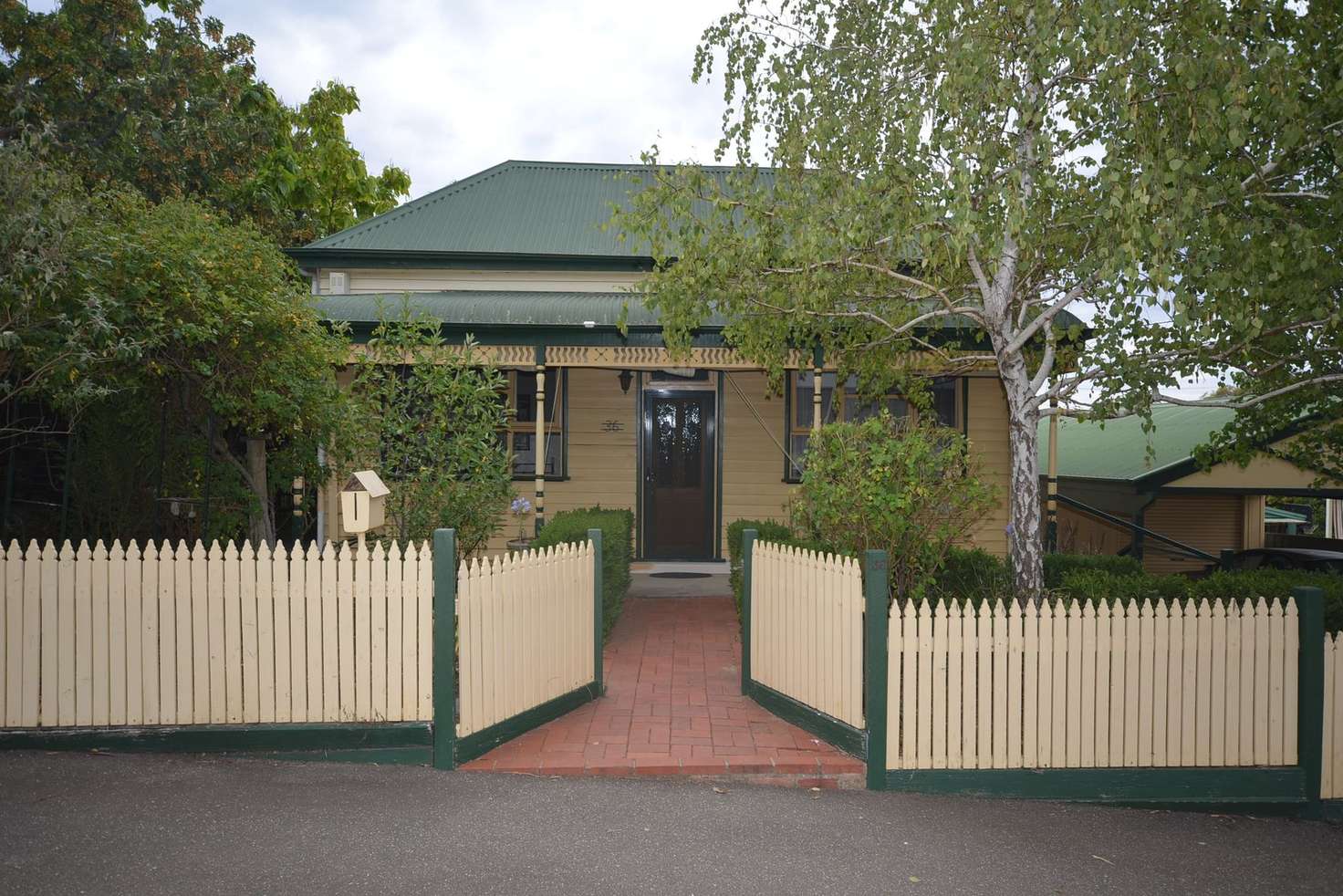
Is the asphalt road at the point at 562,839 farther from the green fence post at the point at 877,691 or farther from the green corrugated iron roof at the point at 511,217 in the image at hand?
the green corrugated iron roof at the point at 511,217

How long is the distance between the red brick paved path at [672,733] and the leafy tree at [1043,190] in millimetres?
2619

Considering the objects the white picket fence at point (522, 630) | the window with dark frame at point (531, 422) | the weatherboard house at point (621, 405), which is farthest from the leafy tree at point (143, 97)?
the white picket fence at point (522, 630)

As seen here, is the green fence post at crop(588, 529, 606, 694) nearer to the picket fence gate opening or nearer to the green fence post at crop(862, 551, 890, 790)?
the picket fence gate opening

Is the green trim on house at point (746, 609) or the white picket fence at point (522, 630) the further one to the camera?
the green trim on house at point (746, 609)

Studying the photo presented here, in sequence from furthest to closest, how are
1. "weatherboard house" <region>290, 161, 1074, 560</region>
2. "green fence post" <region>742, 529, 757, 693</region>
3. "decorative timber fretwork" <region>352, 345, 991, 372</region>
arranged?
"weatherboard house" <region>290, 161, 1074, 560</region> → "decorative timber fretwork" <region>352, 345, 991, 372</region> → "green fence post" <region>742, 529, 757, 693</region>

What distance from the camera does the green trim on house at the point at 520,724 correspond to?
5.64 metres

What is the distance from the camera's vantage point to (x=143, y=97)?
18.6 m

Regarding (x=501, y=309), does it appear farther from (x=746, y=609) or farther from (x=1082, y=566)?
(x=1082, y=566)

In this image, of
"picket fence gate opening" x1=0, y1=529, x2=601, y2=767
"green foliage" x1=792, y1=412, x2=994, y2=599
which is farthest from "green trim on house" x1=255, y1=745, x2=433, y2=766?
"green foliage" x1=792, y1=412, x2=994, y2=599

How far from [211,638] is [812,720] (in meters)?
3.92

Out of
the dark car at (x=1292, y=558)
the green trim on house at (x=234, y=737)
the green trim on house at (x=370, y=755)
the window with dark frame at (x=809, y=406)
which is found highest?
the window with dark frame at (x=809, y=406)

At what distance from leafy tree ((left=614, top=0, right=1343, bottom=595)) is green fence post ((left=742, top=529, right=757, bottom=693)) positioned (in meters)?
2.28

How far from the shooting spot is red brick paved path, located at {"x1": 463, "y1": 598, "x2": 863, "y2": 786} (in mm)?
5594

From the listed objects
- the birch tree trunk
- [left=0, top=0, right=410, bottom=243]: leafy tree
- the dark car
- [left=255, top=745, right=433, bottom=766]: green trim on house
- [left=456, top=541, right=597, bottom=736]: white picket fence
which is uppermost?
[left=0, top=0, right=410, bottom=243]: leafy tree
